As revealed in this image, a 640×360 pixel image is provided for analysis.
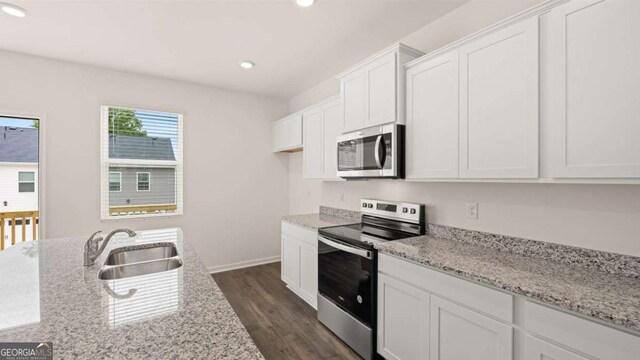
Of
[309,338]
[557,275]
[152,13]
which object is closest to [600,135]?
[557,275]

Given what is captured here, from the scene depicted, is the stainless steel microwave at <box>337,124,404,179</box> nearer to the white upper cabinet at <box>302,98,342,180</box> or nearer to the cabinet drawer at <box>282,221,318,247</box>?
the white upper cabinet at <box>302,98,342,180</box>

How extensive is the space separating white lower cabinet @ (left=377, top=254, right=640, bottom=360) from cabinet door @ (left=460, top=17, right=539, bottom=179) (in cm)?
69

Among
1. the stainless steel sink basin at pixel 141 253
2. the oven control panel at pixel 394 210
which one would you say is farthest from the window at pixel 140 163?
the oven control panel at pixel 394 210

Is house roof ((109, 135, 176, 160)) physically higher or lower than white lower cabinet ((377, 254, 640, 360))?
higher

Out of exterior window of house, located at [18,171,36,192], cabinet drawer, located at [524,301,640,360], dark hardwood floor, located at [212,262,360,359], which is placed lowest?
dark hardwood floor, located at [212,262,360,359]

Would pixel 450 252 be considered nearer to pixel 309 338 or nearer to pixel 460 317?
pixel 460 317

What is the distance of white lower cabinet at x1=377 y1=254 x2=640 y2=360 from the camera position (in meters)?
1.05

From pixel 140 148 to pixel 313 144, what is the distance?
2.30 m

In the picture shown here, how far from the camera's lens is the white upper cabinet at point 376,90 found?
2.13 meters

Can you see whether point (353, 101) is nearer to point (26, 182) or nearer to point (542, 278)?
point (542, 278)

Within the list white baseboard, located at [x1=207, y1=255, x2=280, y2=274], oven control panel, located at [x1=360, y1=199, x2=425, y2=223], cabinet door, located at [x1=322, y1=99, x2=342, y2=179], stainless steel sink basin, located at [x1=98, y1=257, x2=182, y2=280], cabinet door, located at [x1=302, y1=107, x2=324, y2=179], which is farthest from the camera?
white baseboard, located at [x1=207, y1=255, x2=280, y2=274]

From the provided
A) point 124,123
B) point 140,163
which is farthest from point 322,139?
point 124,123

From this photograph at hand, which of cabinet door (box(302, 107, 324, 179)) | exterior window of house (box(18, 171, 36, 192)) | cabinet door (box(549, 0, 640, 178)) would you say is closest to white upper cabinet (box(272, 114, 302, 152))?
cabinet door (box(302, 107, 324, 179))

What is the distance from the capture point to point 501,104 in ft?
5.20
